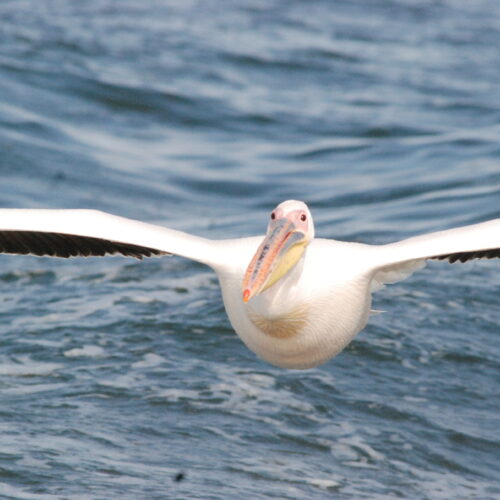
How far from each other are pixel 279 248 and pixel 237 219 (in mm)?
8369

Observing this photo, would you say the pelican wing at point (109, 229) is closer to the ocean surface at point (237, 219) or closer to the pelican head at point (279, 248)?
the pelican head at point (279, 248)

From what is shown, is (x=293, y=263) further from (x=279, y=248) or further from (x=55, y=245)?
(x=55, y=245)

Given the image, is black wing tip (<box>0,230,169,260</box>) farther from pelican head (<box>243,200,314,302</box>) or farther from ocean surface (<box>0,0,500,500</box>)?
pelican head (<box>243,200,314,302</box>)

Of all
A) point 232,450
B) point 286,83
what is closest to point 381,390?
point 232,450

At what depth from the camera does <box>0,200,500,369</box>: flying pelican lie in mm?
6344

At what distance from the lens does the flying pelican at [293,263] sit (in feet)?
20.8

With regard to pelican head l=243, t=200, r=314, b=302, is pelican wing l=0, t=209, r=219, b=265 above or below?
above

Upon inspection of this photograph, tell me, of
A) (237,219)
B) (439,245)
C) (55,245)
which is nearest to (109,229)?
(55,245)

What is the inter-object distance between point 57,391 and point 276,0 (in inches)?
702

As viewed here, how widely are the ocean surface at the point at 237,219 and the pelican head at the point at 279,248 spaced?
2273mm

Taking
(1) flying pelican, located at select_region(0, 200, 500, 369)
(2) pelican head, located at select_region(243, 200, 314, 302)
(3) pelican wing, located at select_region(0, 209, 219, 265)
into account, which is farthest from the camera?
(3) pelican wing, located at select_region(0, 209, 219, 265)

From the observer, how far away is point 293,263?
6.27 meters

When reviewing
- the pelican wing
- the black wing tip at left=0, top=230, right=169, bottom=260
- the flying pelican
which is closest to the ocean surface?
the black wing tip at left=0, top=230, right=169, bottom=260

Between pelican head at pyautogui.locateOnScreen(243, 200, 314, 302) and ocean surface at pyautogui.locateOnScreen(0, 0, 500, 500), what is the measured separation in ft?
7.46
